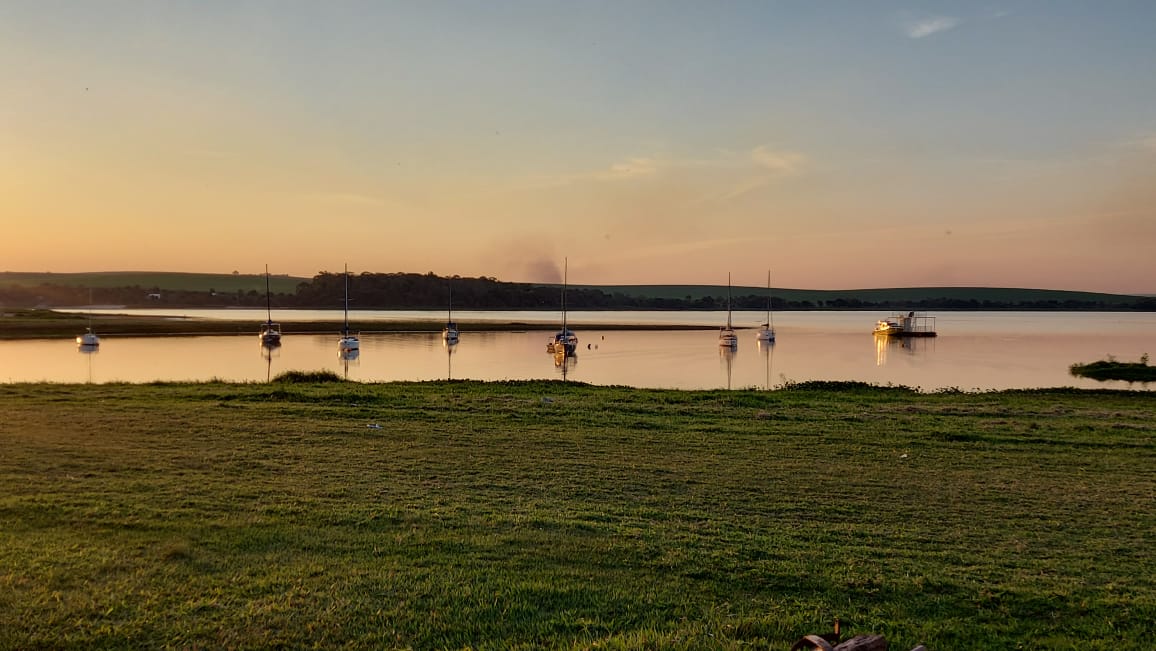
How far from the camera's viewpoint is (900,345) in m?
93.9

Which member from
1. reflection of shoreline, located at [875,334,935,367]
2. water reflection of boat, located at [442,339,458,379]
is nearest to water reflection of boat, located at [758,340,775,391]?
reflection of shoreline, located at [875,334,935,367]

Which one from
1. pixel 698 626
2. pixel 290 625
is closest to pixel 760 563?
pixel 698 626

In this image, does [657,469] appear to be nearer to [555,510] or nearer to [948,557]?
[555,510]

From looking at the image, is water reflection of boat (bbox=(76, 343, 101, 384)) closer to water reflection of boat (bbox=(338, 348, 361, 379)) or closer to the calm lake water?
the calm lake water

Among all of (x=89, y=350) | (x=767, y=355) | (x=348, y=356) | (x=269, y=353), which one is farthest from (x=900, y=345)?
(x=89, y=350)

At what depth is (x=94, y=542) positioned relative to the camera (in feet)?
24.8

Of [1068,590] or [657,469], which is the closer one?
[1068,590]

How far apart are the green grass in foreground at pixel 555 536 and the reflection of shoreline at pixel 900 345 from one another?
52.4 meters

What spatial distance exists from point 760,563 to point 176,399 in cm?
2031

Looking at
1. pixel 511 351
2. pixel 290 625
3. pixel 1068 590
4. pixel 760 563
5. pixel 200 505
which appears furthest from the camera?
pixel 511 351

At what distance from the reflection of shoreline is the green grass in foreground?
2063 inches

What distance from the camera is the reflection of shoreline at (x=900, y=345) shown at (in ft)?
245

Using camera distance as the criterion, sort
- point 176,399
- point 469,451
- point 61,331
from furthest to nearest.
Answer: point 61,331 < point 176,399 < point 469,451

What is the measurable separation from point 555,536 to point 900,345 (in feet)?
312
